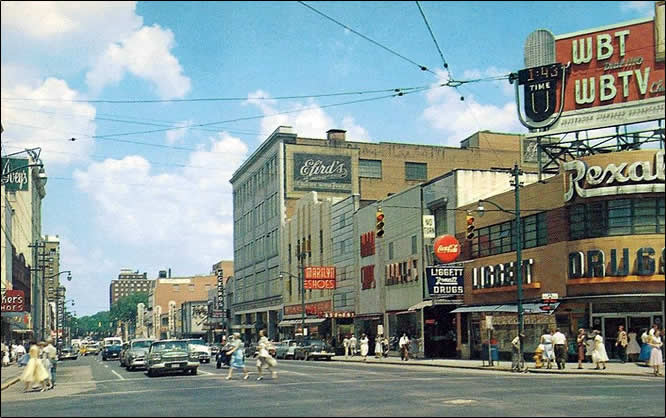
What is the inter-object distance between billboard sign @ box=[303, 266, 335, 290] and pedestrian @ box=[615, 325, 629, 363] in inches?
1559

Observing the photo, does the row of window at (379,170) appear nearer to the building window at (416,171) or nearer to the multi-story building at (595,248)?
the building window at (416,171)

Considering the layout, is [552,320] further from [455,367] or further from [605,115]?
[605,115]

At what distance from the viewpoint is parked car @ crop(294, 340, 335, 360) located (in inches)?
2315

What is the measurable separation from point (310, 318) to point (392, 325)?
21038mm

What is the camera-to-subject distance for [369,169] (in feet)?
320

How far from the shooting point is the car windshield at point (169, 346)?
36.6 meters

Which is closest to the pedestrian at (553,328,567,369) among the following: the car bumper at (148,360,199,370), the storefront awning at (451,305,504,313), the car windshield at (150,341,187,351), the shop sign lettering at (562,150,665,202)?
the shop sign lettering at (562,150,665,202)

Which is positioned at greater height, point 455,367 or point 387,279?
point 387,279

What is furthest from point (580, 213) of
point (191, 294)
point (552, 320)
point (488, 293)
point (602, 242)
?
point (191, 294)

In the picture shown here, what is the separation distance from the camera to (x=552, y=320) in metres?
44.1

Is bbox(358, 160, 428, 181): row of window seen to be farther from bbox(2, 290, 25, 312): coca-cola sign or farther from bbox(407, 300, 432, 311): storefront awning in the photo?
bbox(2, 290, 25, 312): coca-cola sign

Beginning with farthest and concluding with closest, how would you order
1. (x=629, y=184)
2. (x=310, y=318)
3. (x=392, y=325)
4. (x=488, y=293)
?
(x=310, y=318) < (x=392, y=325) < (x=488, y=293) < (x=629, y=184)

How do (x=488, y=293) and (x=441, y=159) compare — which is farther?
(x=441, y=159)

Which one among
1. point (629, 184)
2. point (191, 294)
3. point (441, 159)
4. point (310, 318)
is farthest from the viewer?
point (191, 294)
